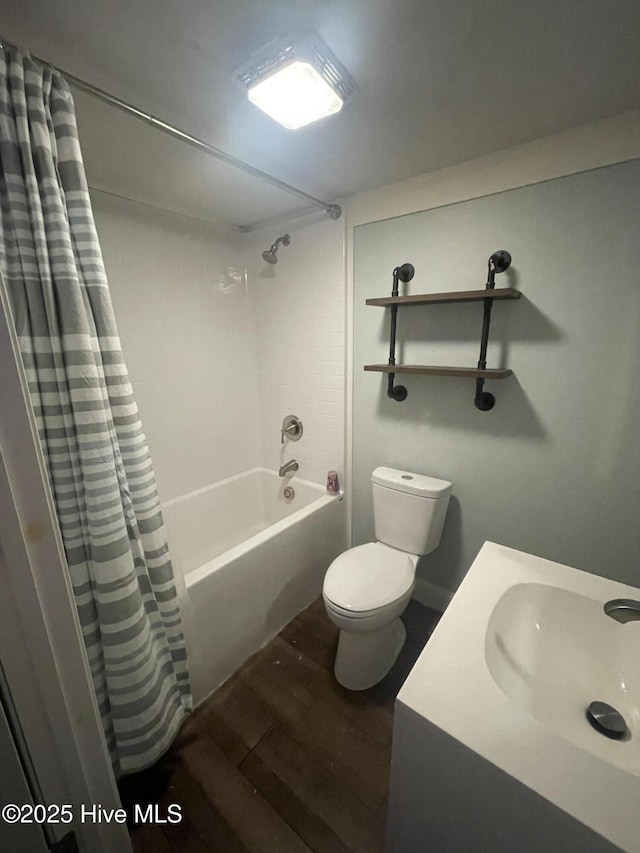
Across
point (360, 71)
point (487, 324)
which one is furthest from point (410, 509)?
point (360, 71)

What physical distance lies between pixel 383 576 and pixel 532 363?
3.68 ft

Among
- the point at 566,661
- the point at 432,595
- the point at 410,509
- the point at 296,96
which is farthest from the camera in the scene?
the point at 432,595

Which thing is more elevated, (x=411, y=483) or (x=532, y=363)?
(x=532, y=363)

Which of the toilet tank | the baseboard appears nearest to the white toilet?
the toilet tank

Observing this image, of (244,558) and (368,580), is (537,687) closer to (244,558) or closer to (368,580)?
(368,580)

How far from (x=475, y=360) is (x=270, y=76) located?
124 centimetres

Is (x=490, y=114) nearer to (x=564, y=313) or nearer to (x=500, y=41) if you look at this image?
(x=500, y=41)

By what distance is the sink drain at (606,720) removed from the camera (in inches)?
28.4

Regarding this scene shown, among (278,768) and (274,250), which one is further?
(274,250)

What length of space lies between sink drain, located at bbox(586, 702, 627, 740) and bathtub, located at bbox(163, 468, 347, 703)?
1.19 meters

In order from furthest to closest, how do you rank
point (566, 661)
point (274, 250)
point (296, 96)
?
point (274, 250), point (296, 96), point (566, 661)

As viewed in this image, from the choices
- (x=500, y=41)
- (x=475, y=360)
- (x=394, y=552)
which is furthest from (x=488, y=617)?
(x=500, y=41)

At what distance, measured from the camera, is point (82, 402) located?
874mm

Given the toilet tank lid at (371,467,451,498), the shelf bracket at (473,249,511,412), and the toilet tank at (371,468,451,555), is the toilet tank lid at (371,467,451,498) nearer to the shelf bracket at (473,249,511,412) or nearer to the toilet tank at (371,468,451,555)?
the toilet tank at (371,468,451,555)
